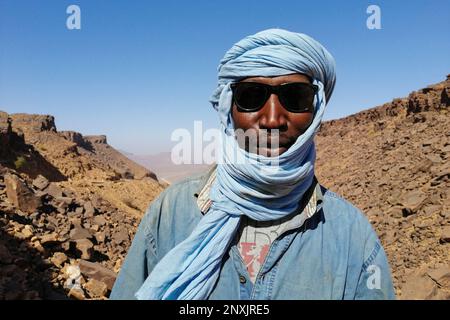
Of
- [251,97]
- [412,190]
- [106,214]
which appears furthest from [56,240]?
[412,190]

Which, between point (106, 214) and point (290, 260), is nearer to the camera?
point (290, 260)

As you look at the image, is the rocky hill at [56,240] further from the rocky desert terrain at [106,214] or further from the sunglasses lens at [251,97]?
the sunglasses lens at [251,97]

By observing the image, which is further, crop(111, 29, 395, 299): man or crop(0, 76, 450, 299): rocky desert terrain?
crop(0, 76, 450, 299): rocky desert terrain

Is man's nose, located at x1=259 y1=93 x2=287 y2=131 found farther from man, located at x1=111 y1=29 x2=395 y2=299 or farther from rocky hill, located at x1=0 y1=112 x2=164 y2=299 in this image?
rocky hill, located at x1=0 y1=112 x2=164 y2=299

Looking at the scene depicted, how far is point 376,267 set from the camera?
5.27 feet

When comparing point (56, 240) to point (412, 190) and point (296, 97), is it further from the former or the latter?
point (412, 190)

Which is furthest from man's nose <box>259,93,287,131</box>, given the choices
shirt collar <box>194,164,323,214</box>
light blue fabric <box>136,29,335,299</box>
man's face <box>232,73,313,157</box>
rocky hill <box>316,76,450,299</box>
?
rocky hill <box>316,76,450,299</box>

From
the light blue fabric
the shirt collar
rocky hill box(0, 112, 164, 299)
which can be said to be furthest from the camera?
rocky hill box(0, 112, 164, 299)

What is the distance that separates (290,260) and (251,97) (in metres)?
0.70

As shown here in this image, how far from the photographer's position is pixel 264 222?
5.41 feet

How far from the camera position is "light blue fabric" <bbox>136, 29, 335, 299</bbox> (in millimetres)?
1541
